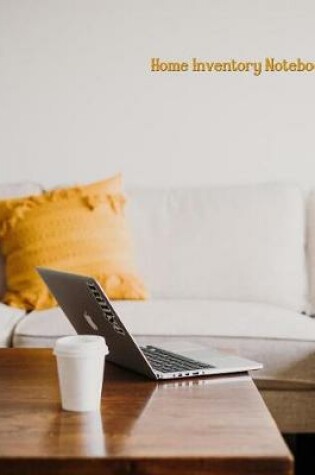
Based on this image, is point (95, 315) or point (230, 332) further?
point (230, 332)

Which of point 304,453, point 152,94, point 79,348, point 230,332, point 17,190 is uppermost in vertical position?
point 152,94

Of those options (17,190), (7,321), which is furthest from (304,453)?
(17,190)

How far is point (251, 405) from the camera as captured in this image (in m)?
1.14

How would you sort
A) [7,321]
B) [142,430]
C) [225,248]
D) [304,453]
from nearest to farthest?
[142,430], [7,321], [304,453], [225,248]

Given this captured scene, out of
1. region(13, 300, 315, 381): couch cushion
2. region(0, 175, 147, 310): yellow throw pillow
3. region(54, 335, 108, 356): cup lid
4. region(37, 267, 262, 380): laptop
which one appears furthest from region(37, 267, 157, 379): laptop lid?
region(0, 175, 147, 310): yellow throw pillow

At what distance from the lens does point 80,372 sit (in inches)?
43.3

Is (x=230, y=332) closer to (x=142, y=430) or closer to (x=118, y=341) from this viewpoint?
(x=118, y=341)

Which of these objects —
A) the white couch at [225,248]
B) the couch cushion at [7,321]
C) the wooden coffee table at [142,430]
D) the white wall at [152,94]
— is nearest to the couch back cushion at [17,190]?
the white couch at [225,248]

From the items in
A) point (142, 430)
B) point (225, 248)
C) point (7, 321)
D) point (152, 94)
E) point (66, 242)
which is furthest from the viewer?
point (152, 94)

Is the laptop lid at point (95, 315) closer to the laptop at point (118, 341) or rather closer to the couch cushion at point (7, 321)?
the laptop at point (118, 341)

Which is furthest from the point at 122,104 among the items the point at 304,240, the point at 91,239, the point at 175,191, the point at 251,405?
the point at 251,405

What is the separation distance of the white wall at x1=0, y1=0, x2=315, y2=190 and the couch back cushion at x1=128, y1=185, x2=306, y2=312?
0.23 meters

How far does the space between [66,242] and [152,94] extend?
0.71m

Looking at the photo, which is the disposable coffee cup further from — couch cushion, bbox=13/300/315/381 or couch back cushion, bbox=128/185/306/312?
couch back cushion, bbox=128/185/306/312
